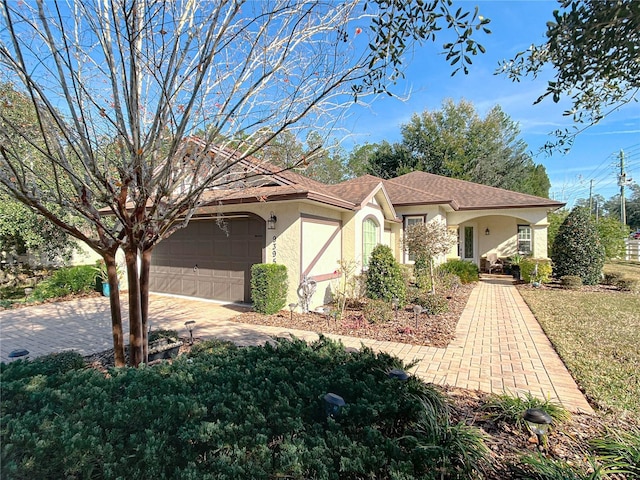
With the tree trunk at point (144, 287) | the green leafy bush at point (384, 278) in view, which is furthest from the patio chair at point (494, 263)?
the tree trunk at point (144, 287)

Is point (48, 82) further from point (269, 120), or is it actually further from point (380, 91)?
point (380, 91)

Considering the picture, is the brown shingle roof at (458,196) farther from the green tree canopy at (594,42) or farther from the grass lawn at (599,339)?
the green tree canopy at (594,42)

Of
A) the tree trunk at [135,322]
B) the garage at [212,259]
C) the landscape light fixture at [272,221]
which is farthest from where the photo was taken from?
the garage at [212,259]

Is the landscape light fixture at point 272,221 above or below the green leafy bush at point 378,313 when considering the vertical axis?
above

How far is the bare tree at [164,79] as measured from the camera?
3.25 metres

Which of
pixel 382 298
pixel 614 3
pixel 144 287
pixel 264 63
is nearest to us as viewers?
pixel 614 3

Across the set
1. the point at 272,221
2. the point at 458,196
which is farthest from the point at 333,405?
the point at 458,196

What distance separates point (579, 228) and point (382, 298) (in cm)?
1012

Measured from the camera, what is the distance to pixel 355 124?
430 cm

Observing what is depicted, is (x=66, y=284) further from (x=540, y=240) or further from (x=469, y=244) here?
(x=540, y=240)

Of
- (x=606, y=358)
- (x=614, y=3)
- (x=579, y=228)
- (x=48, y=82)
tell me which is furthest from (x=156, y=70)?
(x=579, y=228)

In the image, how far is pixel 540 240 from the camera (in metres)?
16.3

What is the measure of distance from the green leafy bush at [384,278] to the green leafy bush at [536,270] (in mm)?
7703

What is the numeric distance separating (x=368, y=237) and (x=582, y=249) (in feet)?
30.4
